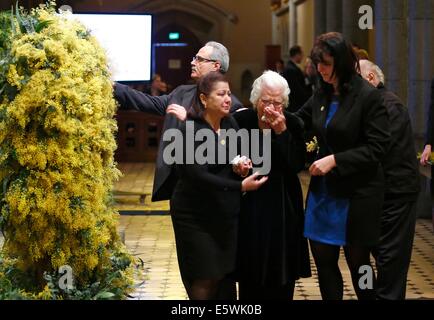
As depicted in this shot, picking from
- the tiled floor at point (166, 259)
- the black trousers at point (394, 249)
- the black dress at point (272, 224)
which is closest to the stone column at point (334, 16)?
the tiled floor at point (166, 259)

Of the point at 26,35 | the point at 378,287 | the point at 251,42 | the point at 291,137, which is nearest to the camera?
the point at 291,137

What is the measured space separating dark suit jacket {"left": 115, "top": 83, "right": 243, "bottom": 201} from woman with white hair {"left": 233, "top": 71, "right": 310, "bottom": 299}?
0.42 meters

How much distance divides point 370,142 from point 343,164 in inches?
8.0

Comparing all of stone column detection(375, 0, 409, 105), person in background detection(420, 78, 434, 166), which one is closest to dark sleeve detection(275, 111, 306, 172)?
person in background detection(420, 78, 434, 166)

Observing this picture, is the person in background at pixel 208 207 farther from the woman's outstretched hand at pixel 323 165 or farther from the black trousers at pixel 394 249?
the black trousers at pixel 394 249

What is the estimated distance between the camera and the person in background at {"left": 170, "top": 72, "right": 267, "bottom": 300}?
5754 mm

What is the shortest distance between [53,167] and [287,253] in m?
1.42

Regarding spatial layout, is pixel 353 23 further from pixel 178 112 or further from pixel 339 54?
pixel 178 112

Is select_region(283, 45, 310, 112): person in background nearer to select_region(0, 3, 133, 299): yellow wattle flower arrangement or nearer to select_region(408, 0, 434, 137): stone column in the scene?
select_region(408, 0, 434, 137): stone column

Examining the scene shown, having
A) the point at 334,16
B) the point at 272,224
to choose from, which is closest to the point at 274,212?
the point at 272,224
